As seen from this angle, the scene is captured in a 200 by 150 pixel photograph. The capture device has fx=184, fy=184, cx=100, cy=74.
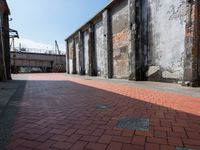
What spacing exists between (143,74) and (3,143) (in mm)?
8795

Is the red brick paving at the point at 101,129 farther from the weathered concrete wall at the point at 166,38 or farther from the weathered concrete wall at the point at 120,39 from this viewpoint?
the weathered concrete wall at the point at 120,39

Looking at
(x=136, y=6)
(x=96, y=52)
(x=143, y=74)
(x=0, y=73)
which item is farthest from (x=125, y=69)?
(x=0, y=73)

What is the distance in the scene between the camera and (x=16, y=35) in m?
12.7

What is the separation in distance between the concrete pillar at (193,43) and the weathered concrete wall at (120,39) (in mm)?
4787

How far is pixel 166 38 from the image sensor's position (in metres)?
8.53

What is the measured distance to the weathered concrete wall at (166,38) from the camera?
25.2 feet

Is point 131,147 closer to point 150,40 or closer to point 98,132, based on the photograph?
point 98,132

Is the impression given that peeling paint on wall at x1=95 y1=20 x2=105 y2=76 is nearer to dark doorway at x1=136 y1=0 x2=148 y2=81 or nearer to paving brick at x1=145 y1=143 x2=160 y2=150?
dark doorway at x1=136 y1=0 x2=148 y2=81

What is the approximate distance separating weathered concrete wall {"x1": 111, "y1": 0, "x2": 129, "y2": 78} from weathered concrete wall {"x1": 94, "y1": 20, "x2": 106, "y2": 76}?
223 centimetres

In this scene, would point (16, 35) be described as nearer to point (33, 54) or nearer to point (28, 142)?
point (28, 142)

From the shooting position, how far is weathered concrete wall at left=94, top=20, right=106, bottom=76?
50.3 ft

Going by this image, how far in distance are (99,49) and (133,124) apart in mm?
13352

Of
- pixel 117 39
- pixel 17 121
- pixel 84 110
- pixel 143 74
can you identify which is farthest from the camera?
pixel 117 39

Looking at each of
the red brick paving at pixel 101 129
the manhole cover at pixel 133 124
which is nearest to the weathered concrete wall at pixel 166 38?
the red brick paving at pixel 101 129
